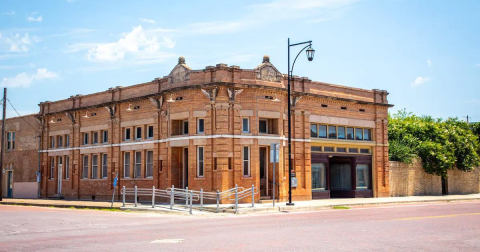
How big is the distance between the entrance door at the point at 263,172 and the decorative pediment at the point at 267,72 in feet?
13.2

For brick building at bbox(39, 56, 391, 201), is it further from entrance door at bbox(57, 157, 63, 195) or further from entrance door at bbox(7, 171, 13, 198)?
entrance door at bbox(7, 171, 13, 198)

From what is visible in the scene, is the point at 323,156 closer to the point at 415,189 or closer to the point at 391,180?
the point at 391,180

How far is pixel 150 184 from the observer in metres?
31.7

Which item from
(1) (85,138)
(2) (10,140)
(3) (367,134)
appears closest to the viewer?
(3) (367,134)

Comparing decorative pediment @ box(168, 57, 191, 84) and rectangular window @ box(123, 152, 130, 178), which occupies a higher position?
decorative pediment @ box(168, 57, 191, 84)

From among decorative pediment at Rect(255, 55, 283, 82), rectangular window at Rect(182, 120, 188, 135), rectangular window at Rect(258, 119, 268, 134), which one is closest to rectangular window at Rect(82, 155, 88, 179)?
rectangular window at Rect(182, 120, 188, 135)

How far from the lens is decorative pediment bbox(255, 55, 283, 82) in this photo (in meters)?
28.8

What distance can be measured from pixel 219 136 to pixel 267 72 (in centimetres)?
470

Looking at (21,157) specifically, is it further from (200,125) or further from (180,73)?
(200,125)

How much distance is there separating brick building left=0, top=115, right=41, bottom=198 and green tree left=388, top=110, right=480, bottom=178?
27.8 m

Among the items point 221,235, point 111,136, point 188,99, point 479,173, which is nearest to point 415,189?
point 479,173

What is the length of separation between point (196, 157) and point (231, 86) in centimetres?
439

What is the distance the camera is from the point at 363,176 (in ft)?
114

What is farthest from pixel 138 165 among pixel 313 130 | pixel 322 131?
pixel 322 131
